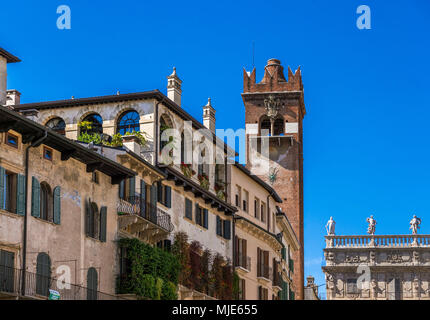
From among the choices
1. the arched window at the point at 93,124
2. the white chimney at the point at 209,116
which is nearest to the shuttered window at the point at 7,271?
the arched window at the point at 93,124

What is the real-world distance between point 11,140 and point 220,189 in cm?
2418

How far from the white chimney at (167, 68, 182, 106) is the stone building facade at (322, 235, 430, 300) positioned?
156ft

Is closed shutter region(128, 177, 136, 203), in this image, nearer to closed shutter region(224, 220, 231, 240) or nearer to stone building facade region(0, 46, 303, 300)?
stone building facade region(0, 46, 303, 300)

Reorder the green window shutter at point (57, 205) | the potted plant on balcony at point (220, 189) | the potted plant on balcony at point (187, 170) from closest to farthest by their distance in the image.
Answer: the green window shutter at point (57, 205)
the potted plant on balcony at point (187, 170)
the potted plant on balcony at point (220, 189)

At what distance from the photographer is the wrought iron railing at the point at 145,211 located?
45250 millimetres

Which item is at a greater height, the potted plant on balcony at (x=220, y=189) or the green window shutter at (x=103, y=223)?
the potted plant on balcony at (x=220, y=189)

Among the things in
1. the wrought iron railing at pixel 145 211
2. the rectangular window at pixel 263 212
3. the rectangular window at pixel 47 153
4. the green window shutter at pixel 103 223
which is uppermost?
the rectangular window at pixel 263 212

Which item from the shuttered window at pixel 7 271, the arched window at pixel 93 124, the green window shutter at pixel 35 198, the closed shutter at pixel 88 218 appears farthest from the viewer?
the arched window at pixel 93 124

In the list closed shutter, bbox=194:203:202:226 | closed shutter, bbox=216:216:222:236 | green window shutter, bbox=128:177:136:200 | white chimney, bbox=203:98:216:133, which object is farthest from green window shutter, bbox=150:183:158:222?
white chimney, bbox=203:98:216:133

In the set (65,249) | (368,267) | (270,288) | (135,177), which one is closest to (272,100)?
(368,267)

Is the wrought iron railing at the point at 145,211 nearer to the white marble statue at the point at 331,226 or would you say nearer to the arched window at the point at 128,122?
the arched window at the point at 128,122

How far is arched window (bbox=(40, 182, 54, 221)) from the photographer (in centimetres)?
3912

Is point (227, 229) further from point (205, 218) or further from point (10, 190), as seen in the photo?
point (10, 190)

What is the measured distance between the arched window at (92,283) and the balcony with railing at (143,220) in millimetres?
3357
